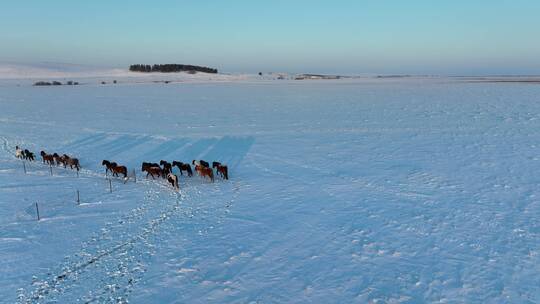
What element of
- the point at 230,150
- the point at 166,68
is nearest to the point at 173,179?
the point at 230,150

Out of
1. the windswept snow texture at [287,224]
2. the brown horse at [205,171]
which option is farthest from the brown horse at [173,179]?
the brown horse at [205,171]

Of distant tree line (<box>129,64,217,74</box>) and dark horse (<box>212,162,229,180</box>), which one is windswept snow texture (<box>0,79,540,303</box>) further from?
distant tree line (<box>129,64,217,74</box>)

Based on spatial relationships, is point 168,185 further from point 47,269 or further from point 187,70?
point 187,70

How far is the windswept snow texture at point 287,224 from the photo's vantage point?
272 inches

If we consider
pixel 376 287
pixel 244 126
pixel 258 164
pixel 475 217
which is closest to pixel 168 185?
pixel 258 164

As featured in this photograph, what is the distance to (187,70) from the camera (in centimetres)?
13275

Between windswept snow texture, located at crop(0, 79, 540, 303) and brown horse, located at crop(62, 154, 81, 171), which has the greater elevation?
brown horse, located at crop(62, 154, 81, 171)

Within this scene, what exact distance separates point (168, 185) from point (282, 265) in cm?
647

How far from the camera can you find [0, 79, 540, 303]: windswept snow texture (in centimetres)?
691

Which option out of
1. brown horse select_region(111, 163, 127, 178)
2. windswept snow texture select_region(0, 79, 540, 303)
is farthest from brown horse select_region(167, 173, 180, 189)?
brown horse select_region(111, 163, 127, 178)

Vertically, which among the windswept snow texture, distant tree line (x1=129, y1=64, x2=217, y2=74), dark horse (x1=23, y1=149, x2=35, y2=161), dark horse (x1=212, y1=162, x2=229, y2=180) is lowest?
the windswept snow texture

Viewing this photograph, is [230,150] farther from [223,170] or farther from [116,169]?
[116,169]

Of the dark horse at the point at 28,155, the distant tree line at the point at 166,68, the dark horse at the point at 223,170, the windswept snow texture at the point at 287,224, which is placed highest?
the distant tree line at the point at 166,68

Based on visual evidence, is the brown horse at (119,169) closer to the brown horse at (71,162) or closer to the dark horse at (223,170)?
the brown horse at (71,162)
